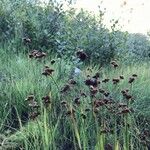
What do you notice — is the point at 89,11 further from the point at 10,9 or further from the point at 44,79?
the point at 44,79

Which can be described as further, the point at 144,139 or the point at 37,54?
the point at 144,139

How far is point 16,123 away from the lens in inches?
182

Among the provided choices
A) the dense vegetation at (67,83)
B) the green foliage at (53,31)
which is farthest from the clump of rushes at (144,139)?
the green foliage at (53,31)

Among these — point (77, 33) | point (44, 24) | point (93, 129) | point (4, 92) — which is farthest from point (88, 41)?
point (93, 129)

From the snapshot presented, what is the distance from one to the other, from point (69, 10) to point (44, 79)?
3.86 m

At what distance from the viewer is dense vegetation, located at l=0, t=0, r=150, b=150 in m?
3.55

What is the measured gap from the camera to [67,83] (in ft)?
12.9

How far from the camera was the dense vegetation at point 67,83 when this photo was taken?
3553 millimetres

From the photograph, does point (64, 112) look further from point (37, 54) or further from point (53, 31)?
point (53, 31)

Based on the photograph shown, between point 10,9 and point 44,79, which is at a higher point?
point 10,9

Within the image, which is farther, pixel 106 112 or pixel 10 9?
pixel 10 9

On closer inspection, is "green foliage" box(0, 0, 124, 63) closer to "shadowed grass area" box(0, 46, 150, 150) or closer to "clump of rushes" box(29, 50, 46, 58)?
"shadowed grass area" box(0, 46, 150, 150)

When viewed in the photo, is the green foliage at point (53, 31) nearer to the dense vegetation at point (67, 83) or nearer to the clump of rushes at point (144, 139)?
the dense vegetation at point (67, 83)

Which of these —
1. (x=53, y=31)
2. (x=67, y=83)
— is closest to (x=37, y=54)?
(x=67, y=83)
